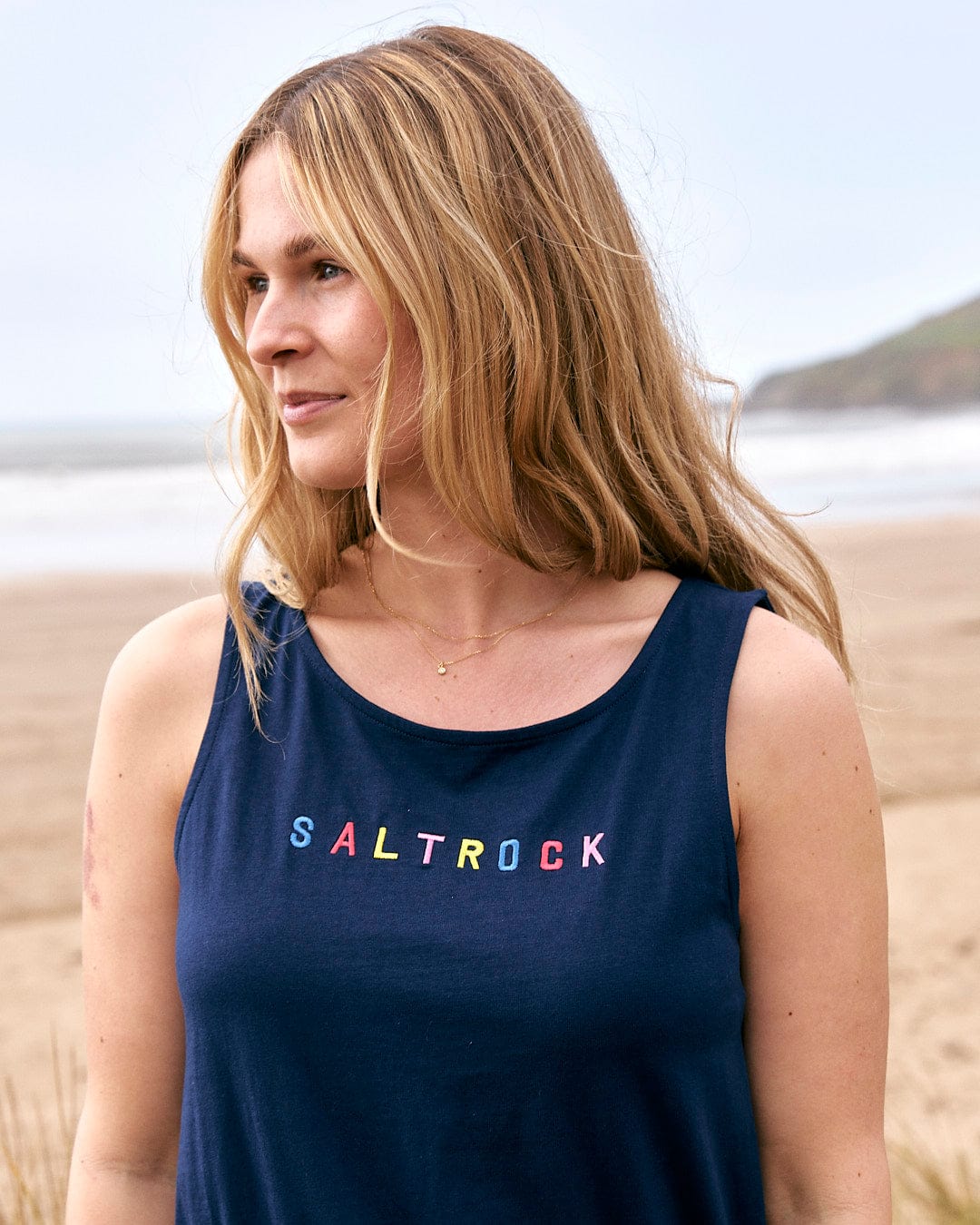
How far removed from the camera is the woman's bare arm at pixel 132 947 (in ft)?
5.65

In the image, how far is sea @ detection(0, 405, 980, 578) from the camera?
48.4 ft

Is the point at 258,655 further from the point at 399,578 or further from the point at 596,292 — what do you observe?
the point at 596,292

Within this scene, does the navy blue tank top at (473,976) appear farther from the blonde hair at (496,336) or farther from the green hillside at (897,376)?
the green hillside at (897,376)

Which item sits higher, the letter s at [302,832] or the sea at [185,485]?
the letter s at [302,832]

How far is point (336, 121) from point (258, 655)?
658mm

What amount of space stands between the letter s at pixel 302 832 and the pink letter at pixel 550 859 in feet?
0.87

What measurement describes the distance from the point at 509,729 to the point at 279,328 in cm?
56

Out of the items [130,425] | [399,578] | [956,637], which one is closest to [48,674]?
[956,637]

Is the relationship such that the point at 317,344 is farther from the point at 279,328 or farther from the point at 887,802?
the point at 887,802

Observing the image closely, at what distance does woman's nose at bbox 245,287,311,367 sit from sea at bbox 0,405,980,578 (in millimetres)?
6528

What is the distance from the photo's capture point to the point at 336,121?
5.68 feet

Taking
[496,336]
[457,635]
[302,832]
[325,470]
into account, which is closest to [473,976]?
[302,832]

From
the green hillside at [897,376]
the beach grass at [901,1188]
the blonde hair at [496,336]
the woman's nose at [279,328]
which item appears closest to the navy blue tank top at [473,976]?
the blonde hair at [496,336]

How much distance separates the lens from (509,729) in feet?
5.62
